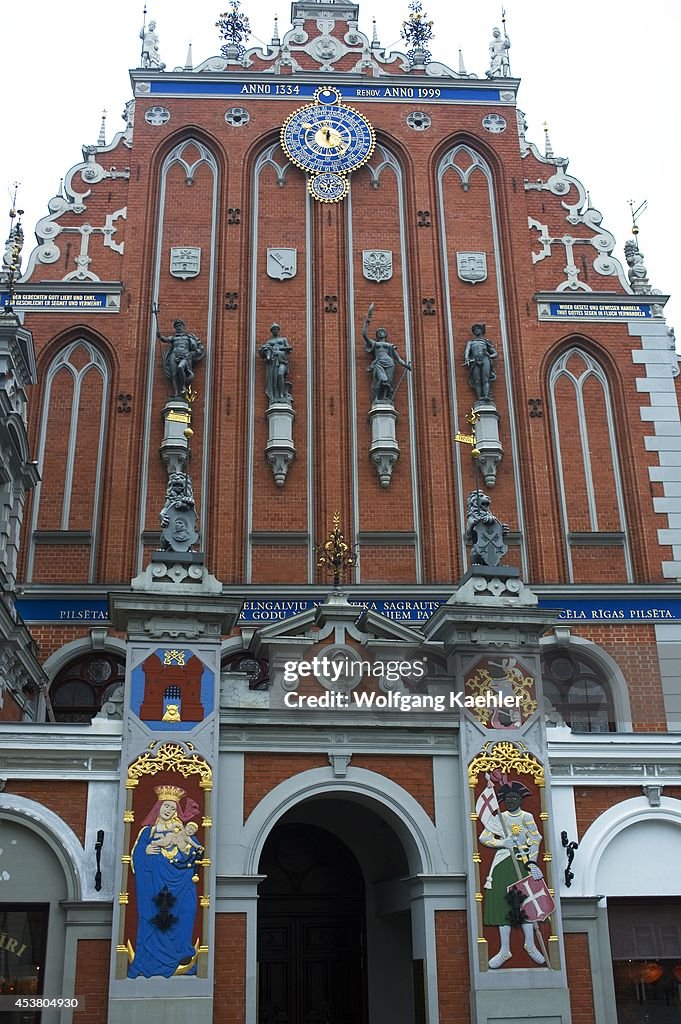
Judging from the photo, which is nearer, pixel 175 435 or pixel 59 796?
pixel 59 796

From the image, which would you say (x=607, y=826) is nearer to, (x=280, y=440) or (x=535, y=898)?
(x=535, y=898)

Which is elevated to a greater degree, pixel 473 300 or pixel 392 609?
pixel 473 300

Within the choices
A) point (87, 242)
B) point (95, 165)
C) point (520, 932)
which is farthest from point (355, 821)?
point (95, 165)

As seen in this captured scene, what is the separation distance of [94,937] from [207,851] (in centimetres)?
151

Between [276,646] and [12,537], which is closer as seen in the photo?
[276,646]

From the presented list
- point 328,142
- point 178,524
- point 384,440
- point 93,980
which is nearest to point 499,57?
point 328,142

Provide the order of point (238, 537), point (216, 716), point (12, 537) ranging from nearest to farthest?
point (216, 716)
point (12, 537)
point (238, 537)

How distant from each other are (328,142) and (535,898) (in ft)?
55.5

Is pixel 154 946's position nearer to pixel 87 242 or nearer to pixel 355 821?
pixel 355 821

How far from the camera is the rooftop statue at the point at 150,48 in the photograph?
2502 cm

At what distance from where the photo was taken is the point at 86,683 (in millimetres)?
20281

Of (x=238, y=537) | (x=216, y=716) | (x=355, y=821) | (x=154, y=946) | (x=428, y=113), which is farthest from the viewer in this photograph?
(x=428, y=113)

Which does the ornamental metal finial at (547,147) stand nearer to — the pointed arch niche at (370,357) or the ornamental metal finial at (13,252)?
the pointed arch niche at (370,357)

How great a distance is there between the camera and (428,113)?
82.2ft
